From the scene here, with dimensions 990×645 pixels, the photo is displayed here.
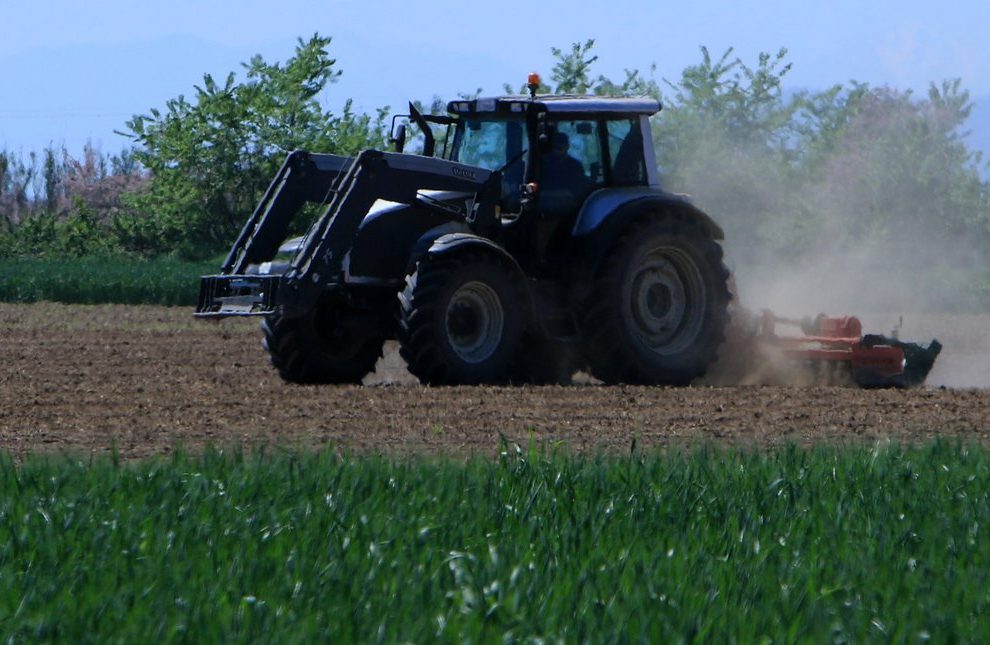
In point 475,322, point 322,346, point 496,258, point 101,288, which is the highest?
point 496,258

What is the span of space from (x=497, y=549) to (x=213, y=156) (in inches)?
1453

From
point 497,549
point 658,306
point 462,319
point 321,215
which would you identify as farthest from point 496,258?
point 497,549

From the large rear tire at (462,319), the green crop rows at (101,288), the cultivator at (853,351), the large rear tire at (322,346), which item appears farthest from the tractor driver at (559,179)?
the green crop rows at (101,288)

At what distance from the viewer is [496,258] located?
1226cm

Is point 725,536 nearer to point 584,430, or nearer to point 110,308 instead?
point 584,430

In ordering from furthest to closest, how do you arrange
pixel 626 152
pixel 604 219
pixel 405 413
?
pixel 626 152
pixel 604 219
pixel 405 413

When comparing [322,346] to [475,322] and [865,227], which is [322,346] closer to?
[475,322]

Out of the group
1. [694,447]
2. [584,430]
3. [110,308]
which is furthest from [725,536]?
[110,308]

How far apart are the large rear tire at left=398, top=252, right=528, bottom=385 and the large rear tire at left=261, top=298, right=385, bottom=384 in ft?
2.86

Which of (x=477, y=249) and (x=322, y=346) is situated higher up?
(x=477, y=249)

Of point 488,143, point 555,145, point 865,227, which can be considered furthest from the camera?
point 865,227

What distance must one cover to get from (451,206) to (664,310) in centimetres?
197

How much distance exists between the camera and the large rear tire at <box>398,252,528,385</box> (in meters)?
11.9

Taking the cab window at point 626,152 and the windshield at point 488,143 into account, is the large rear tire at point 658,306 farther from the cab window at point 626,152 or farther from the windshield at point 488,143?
the windshield at point 488,143
